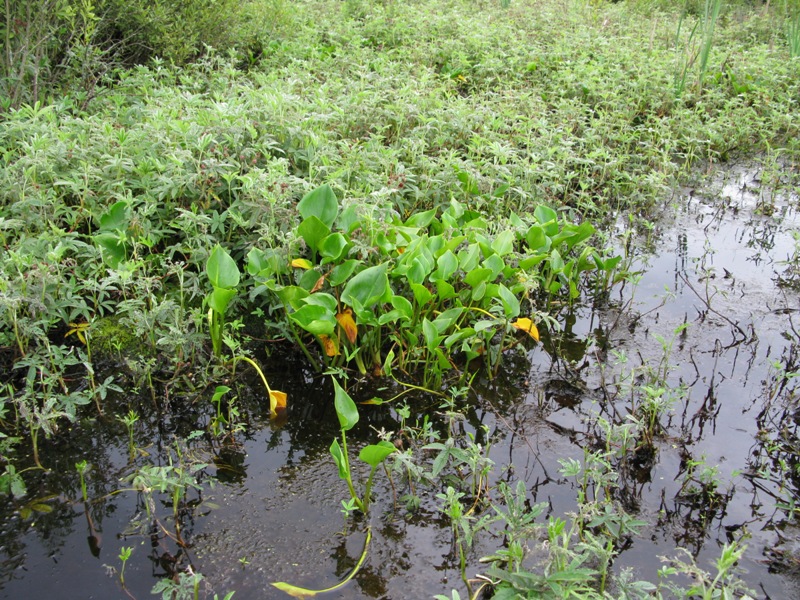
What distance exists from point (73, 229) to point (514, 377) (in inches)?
86.4

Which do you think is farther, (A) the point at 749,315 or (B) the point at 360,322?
(A) the point at 749,315

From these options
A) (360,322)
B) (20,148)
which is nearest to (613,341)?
(360,322)

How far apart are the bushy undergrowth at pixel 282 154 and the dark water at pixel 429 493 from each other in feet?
0.79

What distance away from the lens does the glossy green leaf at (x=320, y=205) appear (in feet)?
10.5

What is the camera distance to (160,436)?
2.71m

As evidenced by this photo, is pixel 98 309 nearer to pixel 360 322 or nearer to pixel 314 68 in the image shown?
pixel 360 322

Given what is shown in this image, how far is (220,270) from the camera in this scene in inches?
116

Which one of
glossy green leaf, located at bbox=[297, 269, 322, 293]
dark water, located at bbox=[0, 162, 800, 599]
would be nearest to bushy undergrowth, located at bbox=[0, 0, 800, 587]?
glossy green leaf, located at bbox=[297, 269, 322, 293]

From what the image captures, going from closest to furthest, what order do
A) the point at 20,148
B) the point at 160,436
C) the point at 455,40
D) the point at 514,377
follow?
1. the point at 160,436
2. the point at 514,377
3. the point at 20,148
4. the point at 455,40

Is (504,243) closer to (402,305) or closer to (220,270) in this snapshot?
(402,305)

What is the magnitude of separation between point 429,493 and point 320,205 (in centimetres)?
143

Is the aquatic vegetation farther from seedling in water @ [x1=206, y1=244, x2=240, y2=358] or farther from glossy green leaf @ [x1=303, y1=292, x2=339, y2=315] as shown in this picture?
seedling in water @ [x1=206, y1=244, x2=240, y2=358]

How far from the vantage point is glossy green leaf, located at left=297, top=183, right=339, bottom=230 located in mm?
3213

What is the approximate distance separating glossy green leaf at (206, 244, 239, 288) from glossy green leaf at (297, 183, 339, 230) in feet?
1.47
